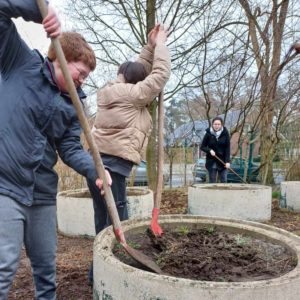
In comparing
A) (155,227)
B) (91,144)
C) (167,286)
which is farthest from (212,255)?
(91,144)

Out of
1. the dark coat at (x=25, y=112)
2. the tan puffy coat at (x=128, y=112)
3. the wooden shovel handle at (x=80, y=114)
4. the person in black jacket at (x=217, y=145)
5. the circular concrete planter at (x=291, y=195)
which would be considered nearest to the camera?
the wooden shovel handle at (x=80, y=114)

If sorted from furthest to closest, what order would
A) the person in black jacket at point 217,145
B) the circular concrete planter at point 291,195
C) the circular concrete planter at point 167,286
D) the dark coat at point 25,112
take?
the person in black jacket at point 217,145 → the circular concrete planter at point 291,195 → the dark coat at point 25,112 → the circular concrete planter at point 167,286

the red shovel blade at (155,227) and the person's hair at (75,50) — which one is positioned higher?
the person's hair at (75,50)

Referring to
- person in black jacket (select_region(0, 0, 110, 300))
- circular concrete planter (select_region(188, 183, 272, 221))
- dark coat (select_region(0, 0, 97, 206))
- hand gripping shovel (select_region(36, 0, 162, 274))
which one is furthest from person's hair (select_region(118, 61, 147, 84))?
circular concrete planter (select_region(188, 183, 272, 221))

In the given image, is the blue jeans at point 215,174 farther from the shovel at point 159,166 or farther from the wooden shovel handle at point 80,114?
the wooden shovel handle at point 80,114

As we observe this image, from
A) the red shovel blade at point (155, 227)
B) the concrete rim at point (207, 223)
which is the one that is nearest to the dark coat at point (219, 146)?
the concrete rim at point (207, 223)

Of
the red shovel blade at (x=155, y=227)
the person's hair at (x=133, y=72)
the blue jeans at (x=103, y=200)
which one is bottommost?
the red shovel blade at (x=155, y=227)

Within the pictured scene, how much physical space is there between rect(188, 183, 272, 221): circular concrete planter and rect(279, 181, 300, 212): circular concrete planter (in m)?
1.29

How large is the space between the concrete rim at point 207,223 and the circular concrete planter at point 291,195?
440 cm

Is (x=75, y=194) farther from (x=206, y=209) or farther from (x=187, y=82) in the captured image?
(x=187, y=82)

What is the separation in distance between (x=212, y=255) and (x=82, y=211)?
9.45ft

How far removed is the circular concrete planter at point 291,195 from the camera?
693 cm

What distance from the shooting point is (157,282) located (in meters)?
1.68

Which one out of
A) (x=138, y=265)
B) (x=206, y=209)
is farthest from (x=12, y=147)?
(x=206, y=209)
